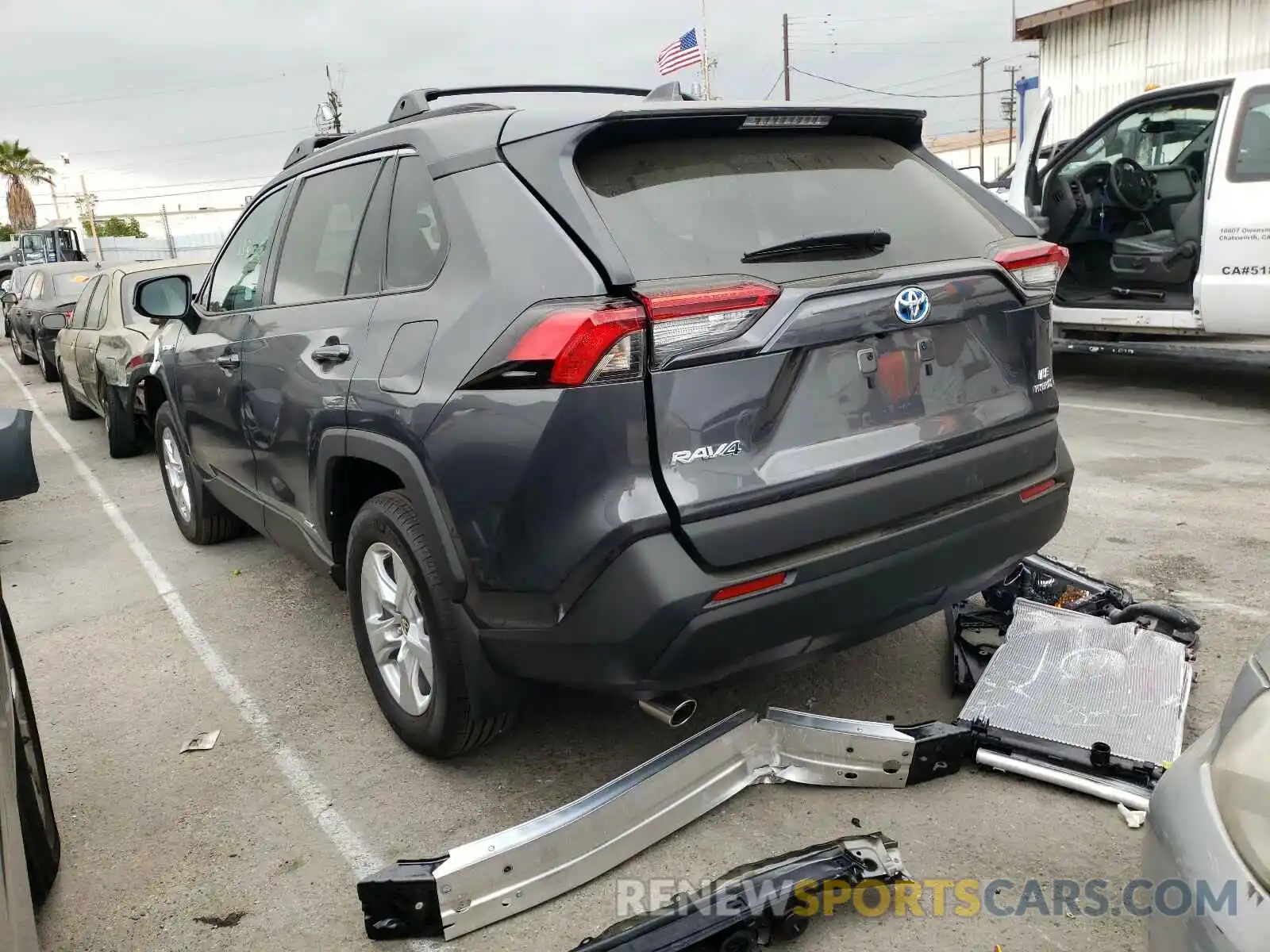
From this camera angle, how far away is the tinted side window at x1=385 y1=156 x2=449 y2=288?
278 cm

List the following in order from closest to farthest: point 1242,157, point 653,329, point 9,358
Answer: point 653,329 < point 1242,157 < point 9,358

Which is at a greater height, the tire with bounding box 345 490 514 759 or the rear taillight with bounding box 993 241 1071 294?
the rear taillight with bounding box 993 241 1071 294

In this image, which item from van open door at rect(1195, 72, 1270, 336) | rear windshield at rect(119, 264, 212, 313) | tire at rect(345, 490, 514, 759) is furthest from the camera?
rear windshield at rect(119, 264, 212, 313)

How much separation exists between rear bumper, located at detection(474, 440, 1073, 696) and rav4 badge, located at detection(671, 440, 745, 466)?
7.0 inches

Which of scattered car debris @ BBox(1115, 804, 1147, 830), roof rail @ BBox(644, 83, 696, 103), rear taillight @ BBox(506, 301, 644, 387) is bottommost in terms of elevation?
scattered car debris @ BBox(1115, 804, 1147, 830)

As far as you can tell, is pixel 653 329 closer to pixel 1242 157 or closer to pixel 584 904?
pixel 584 904

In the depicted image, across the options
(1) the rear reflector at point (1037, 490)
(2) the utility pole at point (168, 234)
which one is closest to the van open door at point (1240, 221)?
(1) the rear reflector at point (1037, 490)

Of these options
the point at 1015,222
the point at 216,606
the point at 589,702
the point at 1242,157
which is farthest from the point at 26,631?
the point at 1242,157

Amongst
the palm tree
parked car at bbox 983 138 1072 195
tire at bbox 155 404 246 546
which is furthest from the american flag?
the palm tree

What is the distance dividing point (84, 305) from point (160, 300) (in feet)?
17.0

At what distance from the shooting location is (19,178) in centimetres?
6069

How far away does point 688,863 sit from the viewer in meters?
2.54

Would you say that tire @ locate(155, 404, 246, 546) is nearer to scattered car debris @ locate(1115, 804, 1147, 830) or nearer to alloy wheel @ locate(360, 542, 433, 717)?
alloy wheel @ locate(360, 542, 433, 717)

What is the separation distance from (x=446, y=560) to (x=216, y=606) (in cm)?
258
